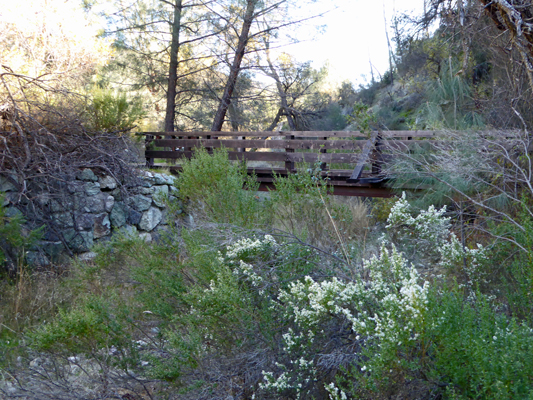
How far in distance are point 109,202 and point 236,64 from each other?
561 cm

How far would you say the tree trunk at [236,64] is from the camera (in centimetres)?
963

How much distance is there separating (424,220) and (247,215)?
1415 millimetres

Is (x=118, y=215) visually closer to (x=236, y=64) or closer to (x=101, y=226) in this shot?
(x=101, y=226)

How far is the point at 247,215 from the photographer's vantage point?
3.63 m

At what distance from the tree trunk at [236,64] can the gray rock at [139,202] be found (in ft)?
16.0

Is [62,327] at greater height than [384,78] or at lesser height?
lesser

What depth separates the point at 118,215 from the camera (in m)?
6.05

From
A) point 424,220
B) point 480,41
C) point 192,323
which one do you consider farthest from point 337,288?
point 480,41

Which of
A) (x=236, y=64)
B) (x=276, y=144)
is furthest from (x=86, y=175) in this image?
(x=236, y=64)

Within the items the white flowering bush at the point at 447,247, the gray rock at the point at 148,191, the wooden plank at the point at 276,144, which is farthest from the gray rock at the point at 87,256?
the white flowering bush at the point at 447,247

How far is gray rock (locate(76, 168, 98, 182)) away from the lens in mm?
5711

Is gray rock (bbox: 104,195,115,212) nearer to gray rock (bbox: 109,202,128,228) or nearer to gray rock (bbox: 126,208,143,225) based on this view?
gray rock (bbox: 109,202,128,228)

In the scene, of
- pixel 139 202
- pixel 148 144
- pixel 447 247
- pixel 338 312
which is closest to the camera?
pixel 338 312

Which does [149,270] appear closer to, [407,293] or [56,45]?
[407,293]
